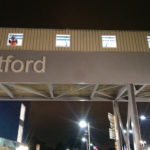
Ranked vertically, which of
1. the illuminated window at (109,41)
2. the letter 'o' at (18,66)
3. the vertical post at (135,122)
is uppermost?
the illuminated window at (109,41)

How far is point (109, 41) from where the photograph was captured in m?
11.2

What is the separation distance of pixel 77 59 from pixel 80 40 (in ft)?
4.86

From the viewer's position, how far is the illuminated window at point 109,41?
36.3 ft

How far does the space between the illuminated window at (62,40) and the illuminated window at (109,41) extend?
2.03m

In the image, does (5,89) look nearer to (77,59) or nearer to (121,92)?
(77,59)

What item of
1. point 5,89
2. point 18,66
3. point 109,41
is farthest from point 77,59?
point 5,89

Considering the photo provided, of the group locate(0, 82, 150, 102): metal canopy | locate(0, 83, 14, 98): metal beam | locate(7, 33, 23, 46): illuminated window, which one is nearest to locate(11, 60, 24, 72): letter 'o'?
locate(0, 83, 14, 98): metal beam

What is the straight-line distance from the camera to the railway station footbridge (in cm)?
981

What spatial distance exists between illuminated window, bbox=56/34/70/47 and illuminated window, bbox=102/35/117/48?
203 cm

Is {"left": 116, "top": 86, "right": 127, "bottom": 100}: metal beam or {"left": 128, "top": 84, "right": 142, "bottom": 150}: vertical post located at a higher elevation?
{"left": 116, "top": 86, "right": 127, "bottom": 100}: metal beam

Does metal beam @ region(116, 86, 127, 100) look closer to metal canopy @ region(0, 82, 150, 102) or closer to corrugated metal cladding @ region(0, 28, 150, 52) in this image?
metal canopy @ region(0, 82, 150, 102)

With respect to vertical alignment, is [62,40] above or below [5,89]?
above

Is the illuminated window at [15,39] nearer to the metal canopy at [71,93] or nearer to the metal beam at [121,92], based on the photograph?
the metal canopy at [71,93]

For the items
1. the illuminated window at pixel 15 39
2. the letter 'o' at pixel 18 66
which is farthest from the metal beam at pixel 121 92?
the illuminated window at pixel 15 39
